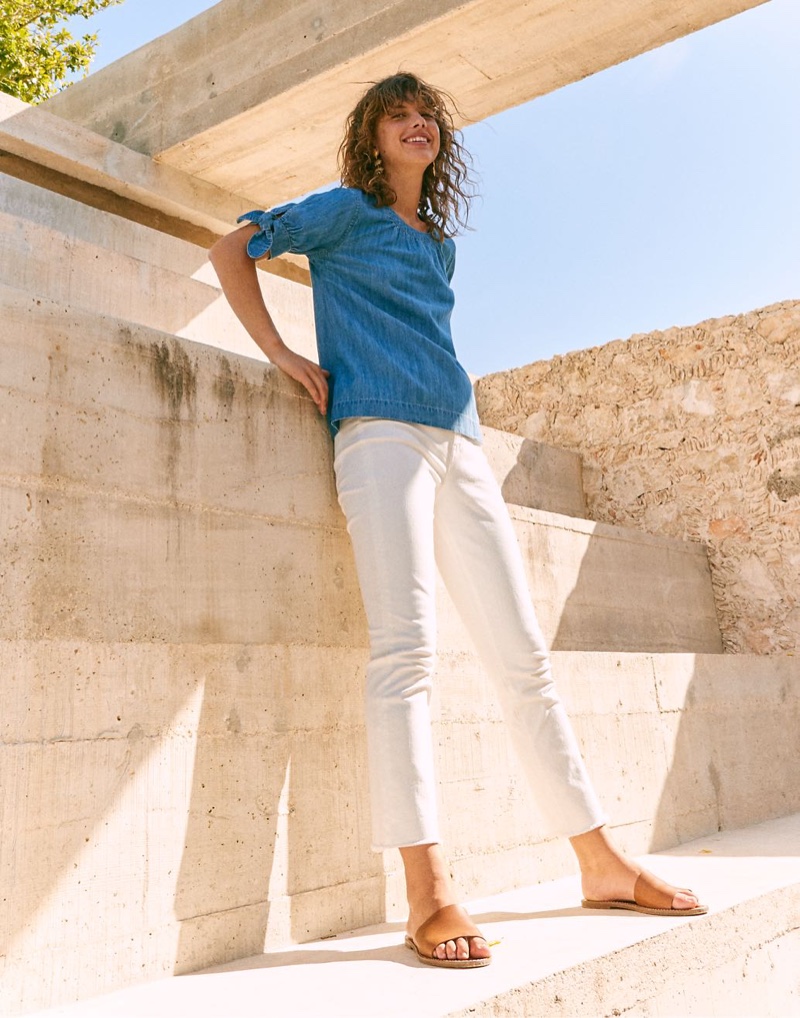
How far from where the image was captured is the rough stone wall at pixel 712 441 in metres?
3.79

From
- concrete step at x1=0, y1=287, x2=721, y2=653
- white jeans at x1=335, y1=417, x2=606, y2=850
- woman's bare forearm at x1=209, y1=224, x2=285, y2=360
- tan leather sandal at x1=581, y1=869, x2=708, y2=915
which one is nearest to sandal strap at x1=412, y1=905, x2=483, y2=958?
white jeans at x1=335, y1=417, x2=606, y2=850

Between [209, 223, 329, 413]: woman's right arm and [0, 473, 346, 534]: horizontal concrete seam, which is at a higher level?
[209, 223, 329, 413]: woman's right arm

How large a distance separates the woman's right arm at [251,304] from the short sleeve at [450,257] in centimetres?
46

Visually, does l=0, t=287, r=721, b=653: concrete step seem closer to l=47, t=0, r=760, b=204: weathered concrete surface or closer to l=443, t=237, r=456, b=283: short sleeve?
l=443, t=237, r=456, b=283: short sleeve

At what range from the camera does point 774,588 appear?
3.77 m

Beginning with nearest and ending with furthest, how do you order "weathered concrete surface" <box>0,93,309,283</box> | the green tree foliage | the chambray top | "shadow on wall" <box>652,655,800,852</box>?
the chambray top, "shadow on wall" <box>652,655,800,852</box>, "weathered concrete surface" <box>0,93,309,283</box>, the green tree foliage

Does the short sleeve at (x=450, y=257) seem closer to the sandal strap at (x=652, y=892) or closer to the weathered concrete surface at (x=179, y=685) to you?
the weathered concrete surface at (x=179, y=685)

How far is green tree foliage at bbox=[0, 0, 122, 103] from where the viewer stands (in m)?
8.41

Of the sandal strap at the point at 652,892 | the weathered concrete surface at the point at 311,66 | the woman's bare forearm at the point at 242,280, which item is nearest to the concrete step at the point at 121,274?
the woman's bare forearm at the point at 242,280

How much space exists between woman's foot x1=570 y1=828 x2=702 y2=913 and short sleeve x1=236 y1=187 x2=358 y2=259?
137cm

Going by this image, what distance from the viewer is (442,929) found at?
1489 mm

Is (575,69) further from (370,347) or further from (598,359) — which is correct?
(370,347)

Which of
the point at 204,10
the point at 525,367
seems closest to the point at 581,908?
the point at 525,367

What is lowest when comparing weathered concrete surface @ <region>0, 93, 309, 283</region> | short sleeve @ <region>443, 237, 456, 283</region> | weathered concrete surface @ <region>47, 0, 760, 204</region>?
short sleeve @ <region>443, 237, 456, 283</region>
